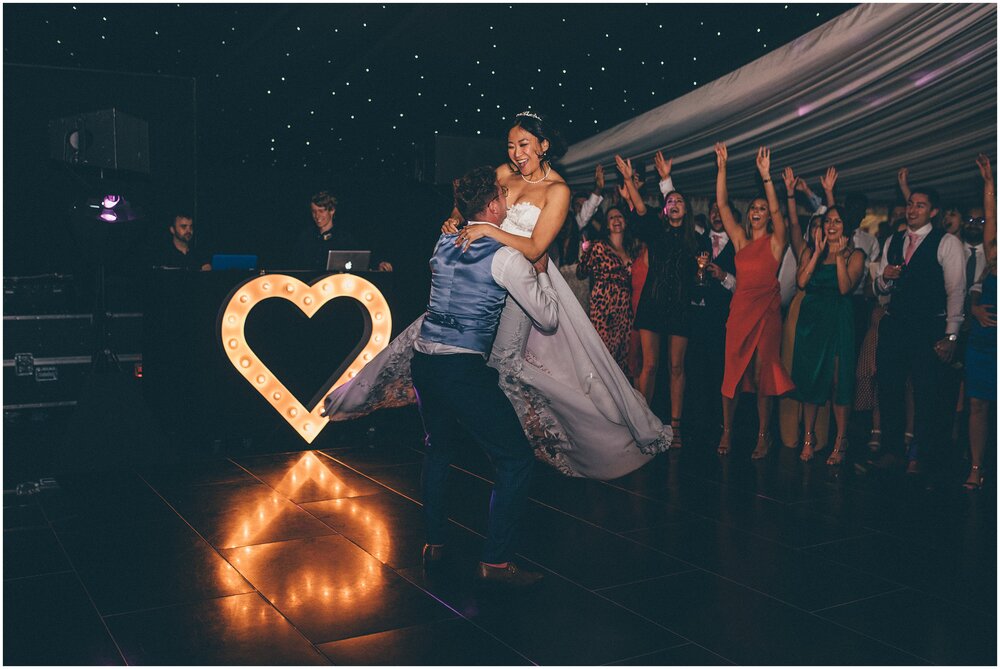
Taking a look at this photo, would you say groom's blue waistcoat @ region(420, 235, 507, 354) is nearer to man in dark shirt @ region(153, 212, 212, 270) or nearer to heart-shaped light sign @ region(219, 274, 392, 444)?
heart-shaped light sign @ region(219, 274, 392, 444)

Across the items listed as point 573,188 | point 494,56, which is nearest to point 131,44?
point 494,56

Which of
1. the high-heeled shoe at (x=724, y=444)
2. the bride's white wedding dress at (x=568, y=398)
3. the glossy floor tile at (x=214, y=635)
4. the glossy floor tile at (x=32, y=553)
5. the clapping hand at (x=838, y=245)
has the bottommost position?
the glossy floor tile at (x=32, y=553)

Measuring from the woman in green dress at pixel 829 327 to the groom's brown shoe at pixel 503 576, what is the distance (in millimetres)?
2915

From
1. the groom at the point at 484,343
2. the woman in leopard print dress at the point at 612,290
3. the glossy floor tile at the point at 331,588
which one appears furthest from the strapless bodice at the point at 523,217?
the woman in leopard print dress at the point at 612,290

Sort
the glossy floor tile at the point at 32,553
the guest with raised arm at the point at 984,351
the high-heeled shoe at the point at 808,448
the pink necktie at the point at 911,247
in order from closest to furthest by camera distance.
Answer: the glossy floor tile at the point at 32,553, the guest with raised arm at the point at 984,351, the pink necktie at the point at 911,247, the high-heeled shoe at the point at 808,448

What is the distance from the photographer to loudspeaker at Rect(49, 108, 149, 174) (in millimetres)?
5117

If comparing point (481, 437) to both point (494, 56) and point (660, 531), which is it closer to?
point (660, 531)

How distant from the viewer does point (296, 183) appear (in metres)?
10.2

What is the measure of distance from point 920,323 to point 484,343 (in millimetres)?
3040

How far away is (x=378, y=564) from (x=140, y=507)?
1.52 meters

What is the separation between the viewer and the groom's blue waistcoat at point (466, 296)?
316 cm

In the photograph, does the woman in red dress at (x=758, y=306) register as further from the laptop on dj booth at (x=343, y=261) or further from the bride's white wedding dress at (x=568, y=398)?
the laptop on dj booth at (x=343, y=261)

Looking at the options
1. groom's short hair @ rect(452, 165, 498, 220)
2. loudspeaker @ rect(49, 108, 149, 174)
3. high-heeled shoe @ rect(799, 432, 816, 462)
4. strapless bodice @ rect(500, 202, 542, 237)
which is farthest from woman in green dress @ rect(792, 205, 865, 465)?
loudspeaker @ rect(49, 108, 149, 174)

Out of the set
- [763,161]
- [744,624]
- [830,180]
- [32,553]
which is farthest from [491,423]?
[830,180]
